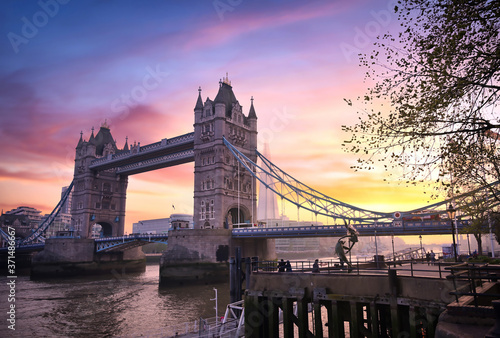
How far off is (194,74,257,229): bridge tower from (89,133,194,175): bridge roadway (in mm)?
4681

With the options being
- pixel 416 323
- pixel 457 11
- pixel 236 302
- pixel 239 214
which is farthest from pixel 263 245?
pixel 457 11

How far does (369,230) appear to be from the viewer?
42.8 meters

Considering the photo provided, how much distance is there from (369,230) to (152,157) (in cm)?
4779

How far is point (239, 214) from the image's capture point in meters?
60.5

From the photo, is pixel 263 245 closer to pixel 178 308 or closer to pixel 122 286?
pixel 122 286

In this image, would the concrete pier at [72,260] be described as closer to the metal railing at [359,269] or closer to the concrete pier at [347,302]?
the metal railing at [359,269]

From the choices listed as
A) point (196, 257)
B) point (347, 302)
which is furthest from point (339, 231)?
point (347, 302)

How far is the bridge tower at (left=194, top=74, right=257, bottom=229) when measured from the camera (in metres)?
59.9

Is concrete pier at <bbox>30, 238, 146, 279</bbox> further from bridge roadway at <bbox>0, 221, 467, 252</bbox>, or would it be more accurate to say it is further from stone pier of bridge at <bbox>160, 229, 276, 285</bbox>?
stone pier of bridge at <bbox>160, 229, 276, 285</bbox>

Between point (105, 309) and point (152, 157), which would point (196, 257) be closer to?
point (105, 309)

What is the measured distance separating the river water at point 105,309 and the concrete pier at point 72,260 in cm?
1588

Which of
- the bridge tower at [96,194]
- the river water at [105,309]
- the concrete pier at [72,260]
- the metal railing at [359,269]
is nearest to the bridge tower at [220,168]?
the river water at [105,309]

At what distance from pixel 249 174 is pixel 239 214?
25.7 ft

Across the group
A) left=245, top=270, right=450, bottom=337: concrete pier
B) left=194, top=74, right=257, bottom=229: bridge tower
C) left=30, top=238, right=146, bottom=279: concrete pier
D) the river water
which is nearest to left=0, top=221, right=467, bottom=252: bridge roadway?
left=194, top=74, right=257, bottom=229: bridge tower
